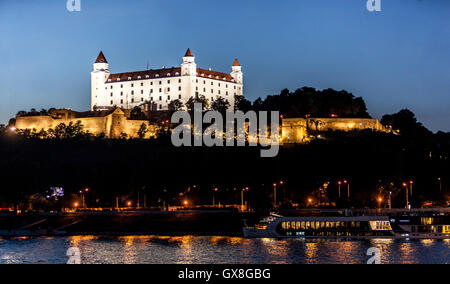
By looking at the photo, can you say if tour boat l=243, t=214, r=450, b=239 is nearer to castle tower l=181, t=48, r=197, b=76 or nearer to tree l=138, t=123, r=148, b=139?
tree l=138, t=123, r=148, b=139

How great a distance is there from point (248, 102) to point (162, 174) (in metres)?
49.9

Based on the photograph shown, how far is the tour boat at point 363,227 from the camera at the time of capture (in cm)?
5550

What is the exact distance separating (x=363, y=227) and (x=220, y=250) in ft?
39.3

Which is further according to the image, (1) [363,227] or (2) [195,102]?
(2) [195,102]

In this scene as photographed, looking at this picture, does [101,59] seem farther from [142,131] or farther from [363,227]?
[363,227]

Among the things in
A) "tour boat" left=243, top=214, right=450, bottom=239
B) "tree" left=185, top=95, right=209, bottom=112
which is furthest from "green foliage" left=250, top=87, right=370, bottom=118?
"tour boat" left=243, top=214, right=450, bottom=239

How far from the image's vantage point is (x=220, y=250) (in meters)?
50.8

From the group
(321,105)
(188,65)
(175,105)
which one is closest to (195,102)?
(175,105)

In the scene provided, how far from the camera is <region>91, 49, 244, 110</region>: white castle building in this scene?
13412 centimetres

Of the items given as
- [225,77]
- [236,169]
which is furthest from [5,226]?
[225,77]

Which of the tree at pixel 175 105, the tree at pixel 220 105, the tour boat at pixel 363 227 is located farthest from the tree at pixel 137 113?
the tour boat at pixel 363 227

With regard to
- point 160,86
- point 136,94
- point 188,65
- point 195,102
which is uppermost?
point 188,65

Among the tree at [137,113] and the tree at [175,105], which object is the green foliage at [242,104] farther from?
the tree at [137,113]

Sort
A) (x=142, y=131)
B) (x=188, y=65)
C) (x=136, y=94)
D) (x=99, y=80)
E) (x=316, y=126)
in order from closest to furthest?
(x=316, y=126) → (x=142, y=131) → (x=188, y=65) → (x=136, y=94) → (x=99, y=80)
